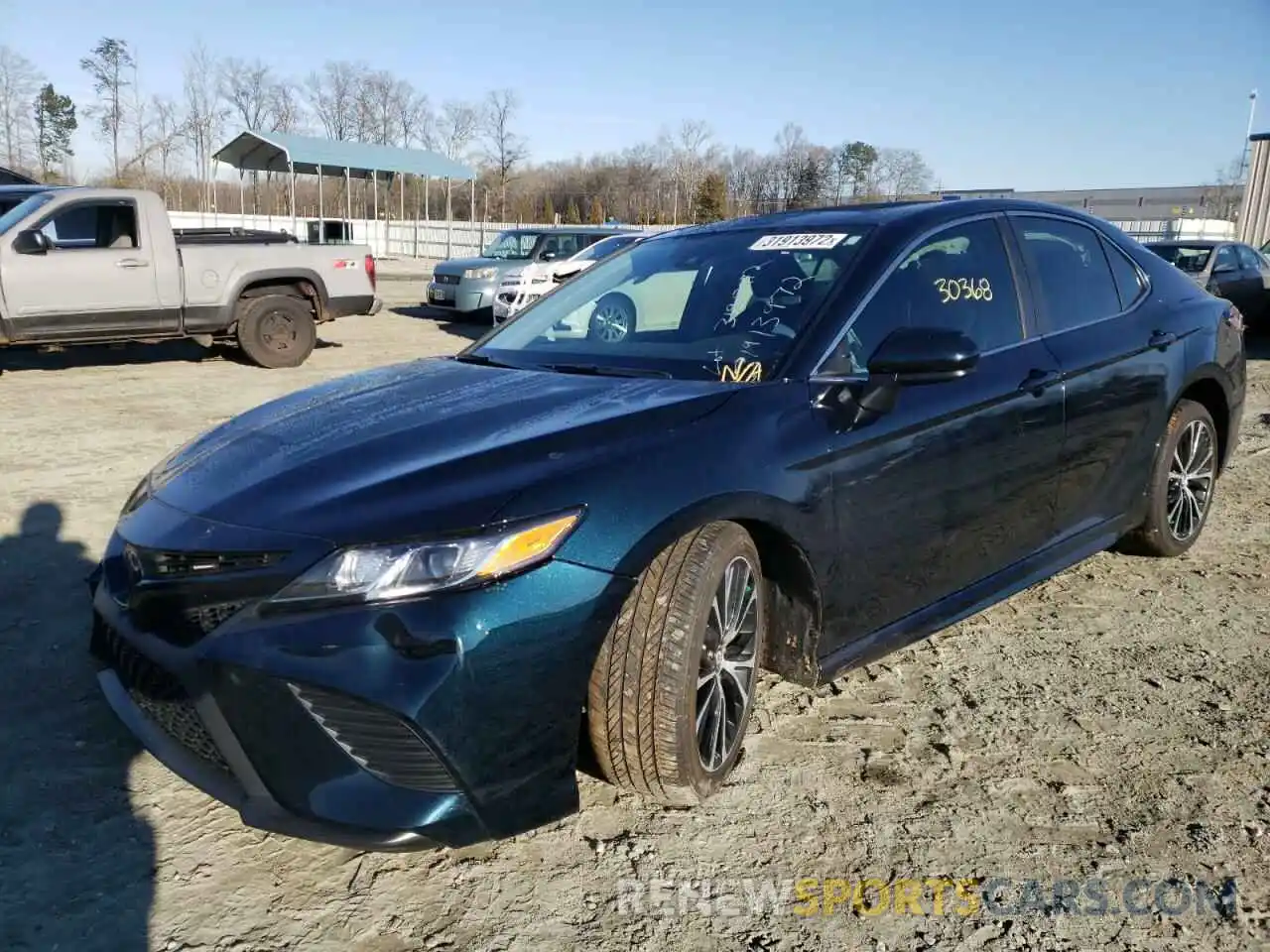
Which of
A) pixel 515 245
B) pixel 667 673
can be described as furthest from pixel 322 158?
pixel 667 673

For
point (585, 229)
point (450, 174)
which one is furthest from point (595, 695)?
point (450, 174)

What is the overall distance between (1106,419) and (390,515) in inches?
110

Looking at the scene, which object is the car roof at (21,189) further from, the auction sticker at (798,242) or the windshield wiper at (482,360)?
the auction sticker at (798,242)

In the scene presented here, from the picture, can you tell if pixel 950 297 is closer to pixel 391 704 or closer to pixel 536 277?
pixel 391 704

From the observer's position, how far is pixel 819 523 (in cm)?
267

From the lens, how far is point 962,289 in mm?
3305

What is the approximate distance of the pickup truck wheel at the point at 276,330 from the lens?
416 inches

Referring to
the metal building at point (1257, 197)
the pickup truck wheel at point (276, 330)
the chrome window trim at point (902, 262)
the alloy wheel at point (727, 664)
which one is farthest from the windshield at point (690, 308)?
the metal building at point (1257, 197)

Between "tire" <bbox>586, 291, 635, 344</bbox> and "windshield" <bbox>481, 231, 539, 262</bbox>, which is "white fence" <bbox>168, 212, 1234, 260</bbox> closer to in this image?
"windshield" <bbox>481, 231, 539, 262</bbox>

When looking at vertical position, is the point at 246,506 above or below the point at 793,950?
above

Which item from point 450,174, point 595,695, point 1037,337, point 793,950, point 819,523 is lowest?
point 793,950

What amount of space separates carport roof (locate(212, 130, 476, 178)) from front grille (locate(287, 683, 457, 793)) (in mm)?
29847

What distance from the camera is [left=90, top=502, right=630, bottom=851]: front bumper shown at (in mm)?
1998

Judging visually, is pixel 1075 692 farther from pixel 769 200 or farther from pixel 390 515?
pixel 769 200
